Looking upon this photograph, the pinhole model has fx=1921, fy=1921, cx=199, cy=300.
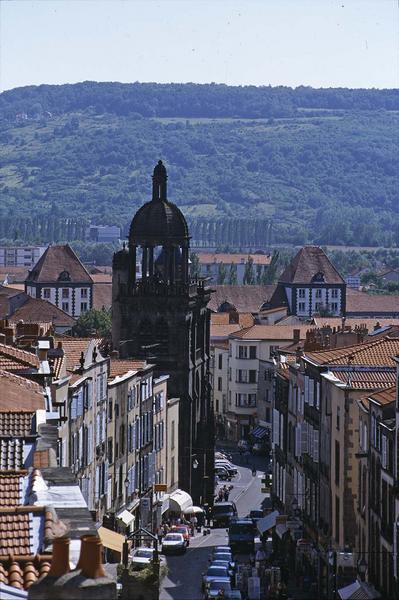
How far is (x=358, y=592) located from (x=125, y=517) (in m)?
22.9

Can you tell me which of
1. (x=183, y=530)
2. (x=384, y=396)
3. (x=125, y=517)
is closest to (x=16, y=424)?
(x=384, y=396)

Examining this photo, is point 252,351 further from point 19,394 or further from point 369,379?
point 19,394

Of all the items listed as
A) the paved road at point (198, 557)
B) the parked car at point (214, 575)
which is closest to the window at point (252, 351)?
the paved road at point (198, 557)

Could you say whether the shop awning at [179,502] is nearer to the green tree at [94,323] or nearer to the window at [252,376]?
the window at [252,376]

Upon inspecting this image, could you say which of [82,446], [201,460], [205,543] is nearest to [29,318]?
[201,460]

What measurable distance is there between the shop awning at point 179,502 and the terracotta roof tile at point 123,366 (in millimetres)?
7460

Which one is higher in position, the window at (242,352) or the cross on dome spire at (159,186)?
the cross on dome spire at (159,186)

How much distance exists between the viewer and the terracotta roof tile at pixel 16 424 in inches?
1076

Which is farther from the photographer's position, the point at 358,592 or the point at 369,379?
the point at 369,379

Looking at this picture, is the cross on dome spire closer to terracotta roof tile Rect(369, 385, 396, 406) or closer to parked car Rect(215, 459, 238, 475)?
parked car Rect(215, 459, 238, 475)

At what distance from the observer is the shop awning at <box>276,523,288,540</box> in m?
71.0

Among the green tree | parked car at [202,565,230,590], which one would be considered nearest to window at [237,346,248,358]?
the green tree

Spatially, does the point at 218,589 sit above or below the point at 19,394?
below

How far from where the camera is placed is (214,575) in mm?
59688
